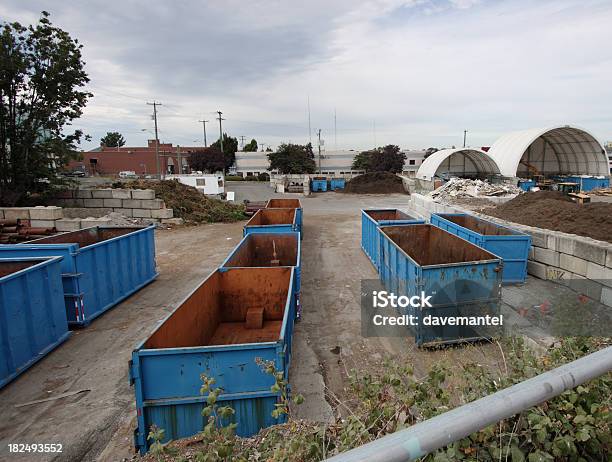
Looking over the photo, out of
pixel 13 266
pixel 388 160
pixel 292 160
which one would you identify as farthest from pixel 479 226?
pixel 292 160

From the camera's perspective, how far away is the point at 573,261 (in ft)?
30.3

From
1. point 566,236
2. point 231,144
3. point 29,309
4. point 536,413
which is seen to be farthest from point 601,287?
point 231,144

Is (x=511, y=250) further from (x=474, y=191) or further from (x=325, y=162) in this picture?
(x=325, y=162)

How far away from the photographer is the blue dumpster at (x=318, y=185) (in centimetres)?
4119

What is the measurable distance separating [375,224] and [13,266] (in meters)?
8.94

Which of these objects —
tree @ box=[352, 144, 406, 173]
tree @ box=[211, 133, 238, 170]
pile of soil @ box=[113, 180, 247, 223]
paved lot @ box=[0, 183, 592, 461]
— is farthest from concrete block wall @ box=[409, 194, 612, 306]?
tree @ box=[211, 133, 238, 170]

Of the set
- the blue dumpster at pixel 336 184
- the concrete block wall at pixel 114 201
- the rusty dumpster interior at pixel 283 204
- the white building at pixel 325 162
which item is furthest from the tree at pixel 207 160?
the rusty dumpster interior at pixel 283 204

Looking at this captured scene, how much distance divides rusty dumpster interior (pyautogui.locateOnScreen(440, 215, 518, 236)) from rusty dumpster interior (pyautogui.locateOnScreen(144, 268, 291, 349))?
23.7 ft

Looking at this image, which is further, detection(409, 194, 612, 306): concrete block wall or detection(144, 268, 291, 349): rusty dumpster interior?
detection(409, 194, 612, 306): concrete block wall

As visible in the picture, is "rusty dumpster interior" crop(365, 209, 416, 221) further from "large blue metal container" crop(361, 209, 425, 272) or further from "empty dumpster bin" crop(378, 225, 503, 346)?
"empty dumpster bin" crop(378, 225, 503, 346)

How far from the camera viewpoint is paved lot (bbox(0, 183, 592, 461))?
4.81 metres

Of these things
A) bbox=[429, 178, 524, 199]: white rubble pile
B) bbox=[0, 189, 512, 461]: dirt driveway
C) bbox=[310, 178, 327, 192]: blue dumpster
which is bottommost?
bbox=[0, 189, 512, 461]: dirt driveway

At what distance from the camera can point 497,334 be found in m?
6.90

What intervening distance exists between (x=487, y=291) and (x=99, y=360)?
24.0 ft
